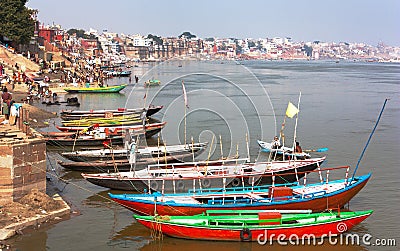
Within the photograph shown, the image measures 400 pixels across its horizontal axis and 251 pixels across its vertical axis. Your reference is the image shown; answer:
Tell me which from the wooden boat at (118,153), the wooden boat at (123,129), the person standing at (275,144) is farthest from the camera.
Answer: the wooden boat at (123,129)

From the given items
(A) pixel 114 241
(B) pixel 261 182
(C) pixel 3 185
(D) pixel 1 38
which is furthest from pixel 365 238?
(D) pixel 1 38

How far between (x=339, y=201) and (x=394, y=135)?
586 inches

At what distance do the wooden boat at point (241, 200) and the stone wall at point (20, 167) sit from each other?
2091 millimetres

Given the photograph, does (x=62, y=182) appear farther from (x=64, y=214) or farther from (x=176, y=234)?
(x=176, y=234)

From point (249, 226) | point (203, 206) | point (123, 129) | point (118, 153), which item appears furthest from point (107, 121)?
point (249, 226)

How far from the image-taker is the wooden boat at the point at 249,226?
1212 cm

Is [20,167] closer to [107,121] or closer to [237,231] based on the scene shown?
[237,231]

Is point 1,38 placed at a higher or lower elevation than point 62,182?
higher

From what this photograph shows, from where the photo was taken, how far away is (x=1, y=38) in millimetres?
53062

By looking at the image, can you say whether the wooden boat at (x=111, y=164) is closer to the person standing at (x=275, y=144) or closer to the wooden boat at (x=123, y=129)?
the person standing at (x=275, y=144)

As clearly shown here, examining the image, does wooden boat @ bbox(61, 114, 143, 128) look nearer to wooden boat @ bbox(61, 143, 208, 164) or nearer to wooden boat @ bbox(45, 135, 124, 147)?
wooden boat @ bbox(45, 135, 124, 147)

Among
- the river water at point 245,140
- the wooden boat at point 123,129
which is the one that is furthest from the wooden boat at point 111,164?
the wooden boat at point 123,129

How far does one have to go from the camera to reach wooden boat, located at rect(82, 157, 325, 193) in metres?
14.9

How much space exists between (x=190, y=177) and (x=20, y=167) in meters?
4.42
